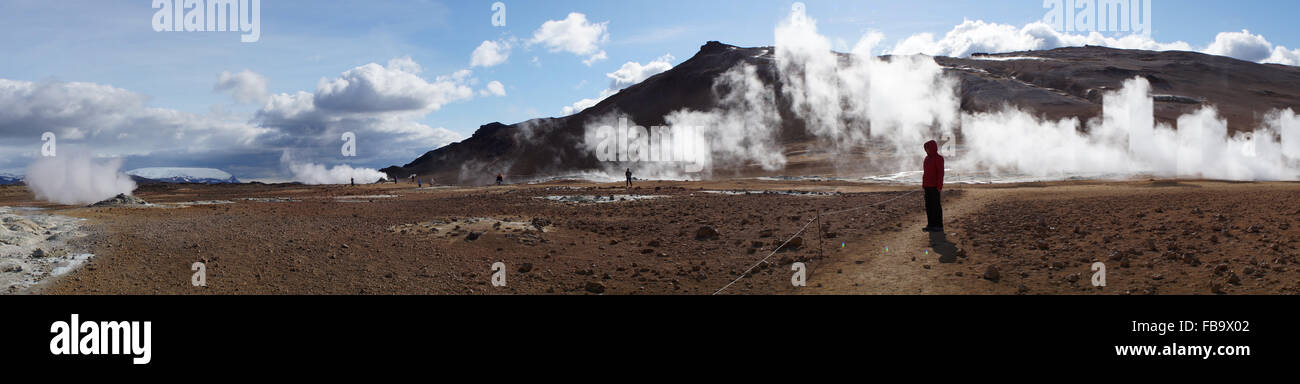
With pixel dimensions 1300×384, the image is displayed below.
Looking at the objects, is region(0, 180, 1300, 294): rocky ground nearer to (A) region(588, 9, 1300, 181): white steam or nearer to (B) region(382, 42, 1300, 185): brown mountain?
(A) region(588, 9, 1300, 181): white steam

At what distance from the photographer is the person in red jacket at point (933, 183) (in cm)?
1166

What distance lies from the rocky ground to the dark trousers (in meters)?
0.29

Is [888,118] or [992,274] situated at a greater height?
[888,118]

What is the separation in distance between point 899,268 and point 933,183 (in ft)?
9.30

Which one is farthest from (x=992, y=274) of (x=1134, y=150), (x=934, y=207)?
(x=1134, y=150)

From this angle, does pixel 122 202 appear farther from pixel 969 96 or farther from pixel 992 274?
pixel 969 96

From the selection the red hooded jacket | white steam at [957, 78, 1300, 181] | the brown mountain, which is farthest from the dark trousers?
the brown mountain

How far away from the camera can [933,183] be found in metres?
11.8

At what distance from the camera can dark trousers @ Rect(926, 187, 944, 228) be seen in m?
12.0

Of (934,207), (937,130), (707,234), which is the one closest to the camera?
(934,207)

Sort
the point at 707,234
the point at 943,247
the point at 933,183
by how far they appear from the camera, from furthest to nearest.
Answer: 1. the point at 707,234
2. the point at 933,183
3. the point at 943,247

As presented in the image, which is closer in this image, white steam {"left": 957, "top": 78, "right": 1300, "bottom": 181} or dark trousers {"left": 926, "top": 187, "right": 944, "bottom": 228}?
dark trousers {"left": 926, "top": 187, "right": 944, "bottom": 228}
